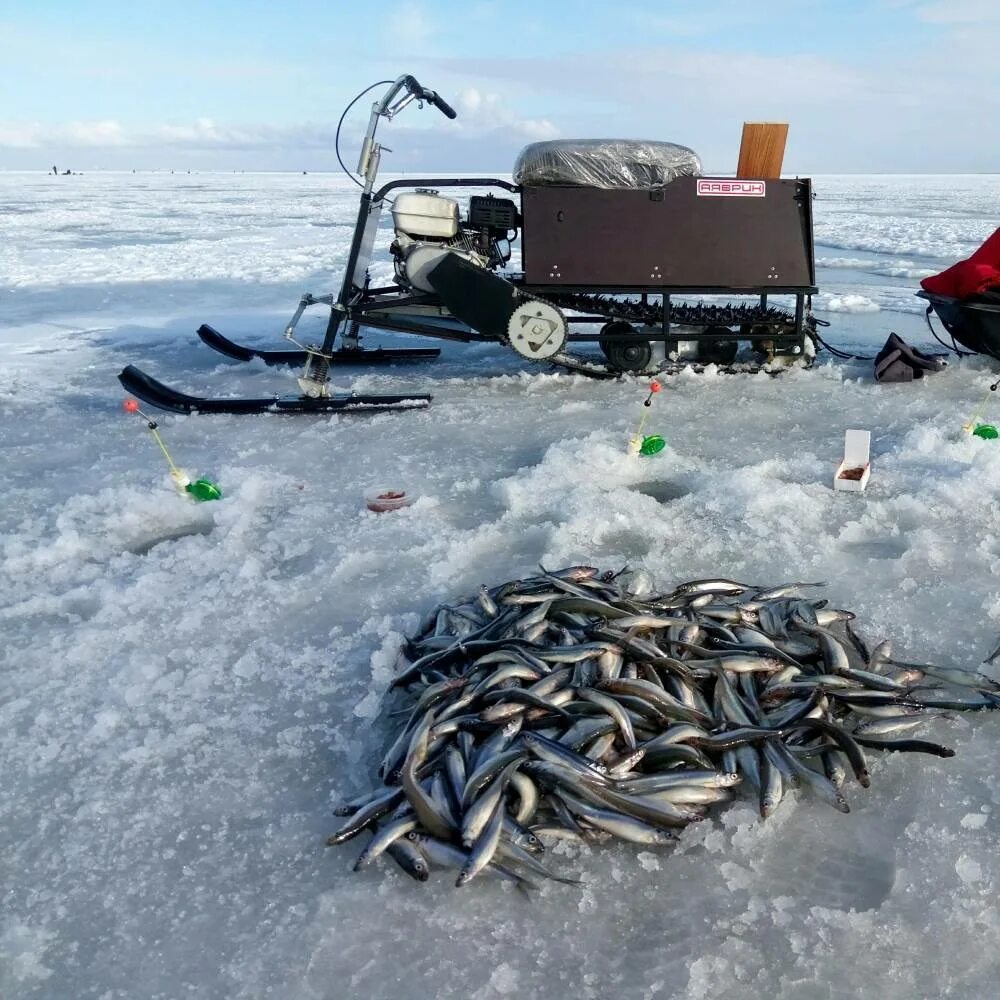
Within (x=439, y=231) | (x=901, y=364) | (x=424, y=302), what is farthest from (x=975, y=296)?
(x=424, y=302)

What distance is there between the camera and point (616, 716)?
279 cm

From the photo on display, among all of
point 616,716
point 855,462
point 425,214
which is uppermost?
point 425,214

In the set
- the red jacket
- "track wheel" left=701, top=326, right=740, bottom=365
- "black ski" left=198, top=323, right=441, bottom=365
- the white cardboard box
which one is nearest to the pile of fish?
the white cardboard box

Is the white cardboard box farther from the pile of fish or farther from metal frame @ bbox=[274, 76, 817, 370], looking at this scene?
metal frame @ bbox=[274, 76, 817, 370]

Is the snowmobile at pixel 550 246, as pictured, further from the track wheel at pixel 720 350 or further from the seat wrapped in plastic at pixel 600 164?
the track wheel at pixel 720 350

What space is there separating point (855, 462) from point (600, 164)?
3475 mm

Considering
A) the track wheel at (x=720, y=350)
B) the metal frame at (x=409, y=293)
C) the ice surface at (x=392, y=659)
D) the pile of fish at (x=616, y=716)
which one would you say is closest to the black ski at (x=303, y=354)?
the ice surface at (x=392, y=659)

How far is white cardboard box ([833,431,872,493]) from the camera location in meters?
4.92

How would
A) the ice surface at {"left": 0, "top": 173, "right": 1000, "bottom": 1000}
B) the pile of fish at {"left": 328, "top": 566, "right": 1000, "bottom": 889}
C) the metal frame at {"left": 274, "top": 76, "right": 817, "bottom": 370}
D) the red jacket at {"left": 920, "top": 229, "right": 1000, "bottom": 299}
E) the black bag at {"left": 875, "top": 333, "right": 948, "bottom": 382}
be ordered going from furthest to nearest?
1. the black bag at {"left": 875, "top": 333, "right": 948, "bottom": 382}
2. the red jacket at {"left": 920, "top": 229, "right": 1000, "bottom": 299}
3. the metal frame at {"left": 274, "top": 76, "right": 817, "bottom": 370}
4. the pile of fish at {"left": 328, "top": 566, "right": 1000, "bottom": 889}
5. the ice surface at {"left": 0, "top": 173, "right": 1000, "bottom": 1000}

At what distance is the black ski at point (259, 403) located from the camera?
667 centimetres

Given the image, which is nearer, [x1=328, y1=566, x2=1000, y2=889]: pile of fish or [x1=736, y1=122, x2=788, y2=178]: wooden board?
[x1=328, y1=566, x2=1000, y2=889]: pile of fish

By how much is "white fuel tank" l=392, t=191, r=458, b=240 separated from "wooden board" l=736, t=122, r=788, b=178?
2.61 metres

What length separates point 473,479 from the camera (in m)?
5.40

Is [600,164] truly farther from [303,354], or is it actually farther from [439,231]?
[303,354]
